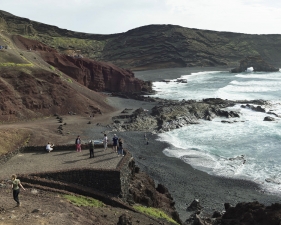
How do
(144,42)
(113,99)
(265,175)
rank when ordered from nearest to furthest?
(265,175), (113,99), (144,42)

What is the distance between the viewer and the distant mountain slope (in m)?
140

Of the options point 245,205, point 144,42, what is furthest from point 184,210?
→ point 144,42

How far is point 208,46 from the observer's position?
161 m

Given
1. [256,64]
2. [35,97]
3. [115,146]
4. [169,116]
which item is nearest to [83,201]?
[115,146]

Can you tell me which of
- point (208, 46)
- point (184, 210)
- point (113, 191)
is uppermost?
point (208, 46)

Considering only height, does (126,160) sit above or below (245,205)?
above

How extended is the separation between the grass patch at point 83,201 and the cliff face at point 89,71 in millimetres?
50133

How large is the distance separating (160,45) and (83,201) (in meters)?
144

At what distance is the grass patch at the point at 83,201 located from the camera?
15740 millimetres

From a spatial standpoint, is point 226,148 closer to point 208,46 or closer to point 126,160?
point 126,160

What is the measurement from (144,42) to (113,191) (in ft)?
483

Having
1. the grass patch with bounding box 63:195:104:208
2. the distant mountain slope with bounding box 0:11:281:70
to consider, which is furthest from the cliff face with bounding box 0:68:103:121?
the distant mountain slope with bounding box 0:11:281:70

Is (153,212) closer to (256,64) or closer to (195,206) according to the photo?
(195,206)

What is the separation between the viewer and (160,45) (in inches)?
6088
